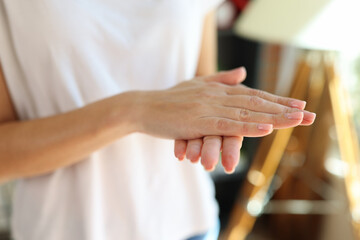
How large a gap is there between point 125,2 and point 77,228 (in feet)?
1.41

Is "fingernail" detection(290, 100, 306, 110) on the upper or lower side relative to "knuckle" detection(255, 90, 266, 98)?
upper

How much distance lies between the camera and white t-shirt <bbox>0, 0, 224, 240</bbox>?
562mm

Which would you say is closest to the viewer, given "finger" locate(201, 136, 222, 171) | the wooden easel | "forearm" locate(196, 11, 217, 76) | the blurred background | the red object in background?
"finger" locate(201, 136, 222, 171)

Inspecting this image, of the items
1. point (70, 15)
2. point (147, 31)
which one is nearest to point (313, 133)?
point (147, 31)

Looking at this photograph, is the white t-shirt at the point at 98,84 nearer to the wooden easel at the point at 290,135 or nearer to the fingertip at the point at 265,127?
the fingertip at the point at 265,127

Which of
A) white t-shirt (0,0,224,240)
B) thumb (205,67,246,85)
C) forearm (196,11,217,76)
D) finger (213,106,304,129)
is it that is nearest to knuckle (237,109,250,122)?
finger (213,106,304,129)

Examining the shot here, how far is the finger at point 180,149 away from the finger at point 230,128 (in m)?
0.03

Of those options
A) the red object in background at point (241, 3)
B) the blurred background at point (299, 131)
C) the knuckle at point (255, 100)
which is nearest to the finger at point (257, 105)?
the knuckle at point (255, 100)

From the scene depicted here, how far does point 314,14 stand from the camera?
90cm

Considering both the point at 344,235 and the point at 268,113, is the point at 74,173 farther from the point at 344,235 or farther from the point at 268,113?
the point at 344,235

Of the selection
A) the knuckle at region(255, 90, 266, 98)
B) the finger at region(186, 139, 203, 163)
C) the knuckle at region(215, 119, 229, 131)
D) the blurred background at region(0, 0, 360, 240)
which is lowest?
the blurred background at region(0, 0, 360, 240)

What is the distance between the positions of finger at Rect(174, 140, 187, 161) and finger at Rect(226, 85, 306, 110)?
117mm

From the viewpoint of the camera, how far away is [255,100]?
18.7 inches

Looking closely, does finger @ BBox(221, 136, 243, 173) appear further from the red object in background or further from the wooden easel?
the red object in background
